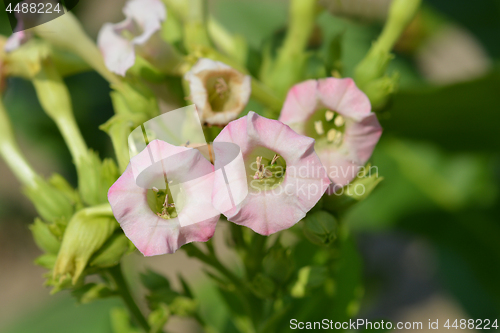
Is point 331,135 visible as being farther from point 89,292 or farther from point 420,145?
point 420,145

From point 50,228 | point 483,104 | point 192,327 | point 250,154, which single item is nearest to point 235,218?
point 250,154

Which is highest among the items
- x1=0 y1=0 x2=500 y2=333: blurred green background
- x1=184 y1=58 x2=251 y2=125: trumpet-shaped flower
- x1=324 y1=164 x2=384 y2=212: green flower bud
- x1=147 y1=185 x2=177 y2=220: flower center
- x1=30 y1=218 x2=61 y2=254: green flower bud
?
x1=184 y1=58 x2=251 y2=125: trumpet-shaped flower

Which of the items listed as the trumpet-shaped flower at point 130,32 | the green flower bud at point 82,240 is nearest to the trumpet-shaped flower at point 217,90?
the trumpet-shaped flower at point 130,32

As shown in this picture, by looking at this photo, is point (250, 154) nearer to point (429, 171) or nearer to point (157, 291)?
point (157, 291)

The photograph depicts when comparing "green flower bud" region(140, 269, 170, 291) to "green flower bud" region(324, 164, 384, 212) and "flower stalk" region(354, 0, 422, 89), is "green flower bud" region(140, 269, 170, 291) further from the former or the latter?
"flower stalk" region(354, 0, 422, 89)

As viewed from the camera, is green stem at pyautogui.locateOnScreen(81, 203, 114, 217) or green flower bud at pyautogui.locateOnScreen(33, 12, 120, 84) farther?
green flower bud at pyautogui.locateOnScreen(33, 12, 120, 84)

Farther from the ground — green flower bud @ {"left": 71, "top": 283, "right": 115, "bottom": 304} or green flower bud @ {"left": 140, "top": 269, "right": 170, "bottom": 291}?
green flower bud @ {"left": 71, "top": 283, "right": 115, "bottom": 304}

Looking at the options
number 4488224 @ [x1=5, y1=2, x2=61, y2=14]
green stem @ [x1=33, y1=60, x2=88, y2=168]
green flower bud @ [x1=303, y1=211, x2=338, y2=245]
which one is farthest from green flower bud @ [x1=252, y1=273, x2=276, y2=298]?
number 4488224 @ [x1=5, y1=2, x2=61, y2=14]

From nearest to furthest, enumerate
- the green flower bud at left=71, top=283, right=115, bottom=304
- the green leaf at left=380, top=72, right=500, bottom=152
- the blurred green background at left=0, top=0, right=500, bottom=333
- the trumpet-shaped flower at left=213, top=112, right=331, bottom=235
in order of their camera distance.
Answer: the trumpet-shaped flower at left=213, top=112, right=331, bottom=235, the green flower bud at left=71, top=283, right=115, bottom=304, the green leaf at left=380, top=72, right=500, bottom=152, the blurred green background at left=0, top=0, right=500, bottom=333

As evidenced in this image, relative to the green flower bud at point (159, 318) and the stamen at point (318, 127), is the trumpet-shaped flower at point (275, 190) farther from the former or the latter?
the green flower bud at point (159, 318)
